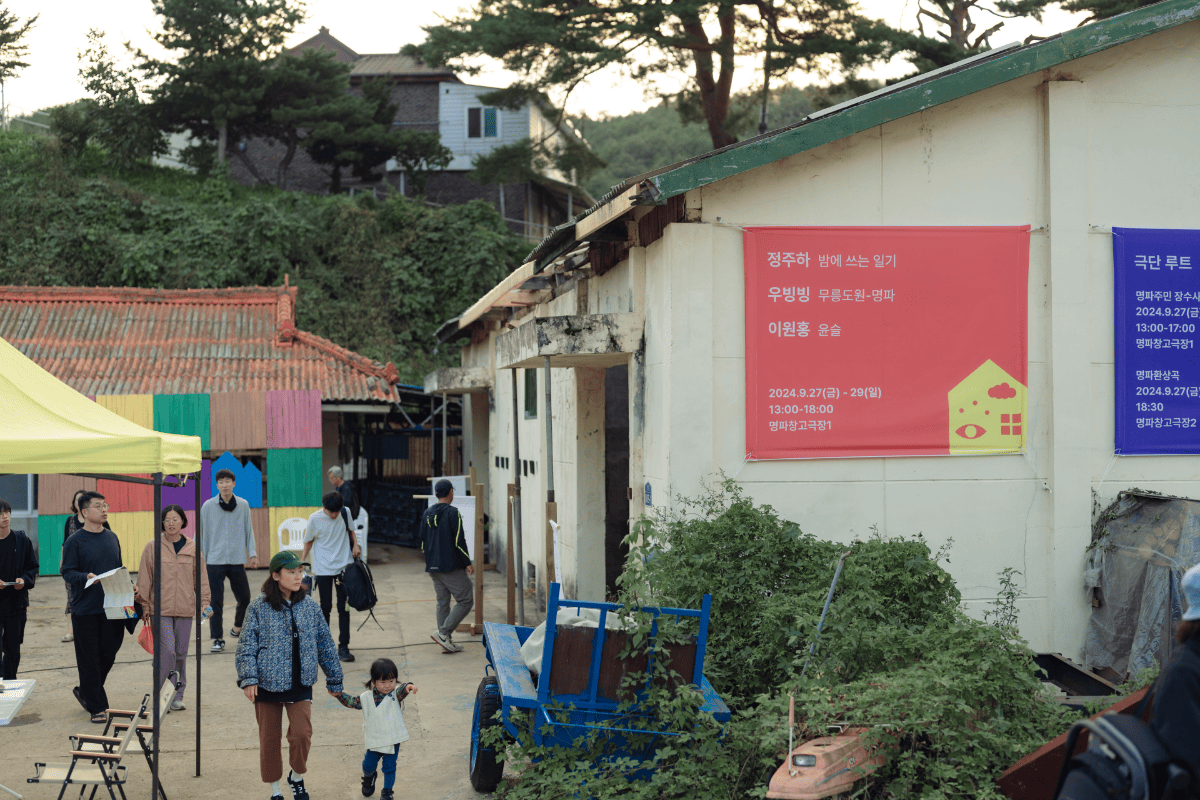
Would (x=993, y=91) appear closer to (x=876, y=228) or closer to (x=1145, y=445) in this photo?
(x=876, y=228)

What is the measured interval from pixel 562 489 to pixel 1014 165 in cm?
635

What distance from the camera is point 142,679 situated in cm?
958

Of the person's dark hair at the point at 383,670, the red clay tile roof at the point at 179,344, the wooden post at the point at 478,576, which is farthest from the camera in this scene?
the red clay tile roof at the point at 179,344

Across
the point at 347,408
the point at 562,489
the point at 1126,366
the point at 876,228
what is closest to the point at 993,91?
the point at 876,228

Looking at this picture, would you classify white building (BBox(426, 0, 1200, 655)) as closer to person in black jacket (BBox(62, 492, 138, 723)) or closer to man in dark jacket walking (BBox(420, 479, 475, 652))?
man in dark jacket walking (BBox(420, 479, 475, 652))

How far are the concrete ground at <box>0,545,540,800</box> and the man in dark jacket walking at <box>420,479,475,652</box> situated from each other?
355 mm

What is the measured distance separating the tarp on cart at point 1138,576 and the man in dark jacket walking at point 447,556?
5.93 meters

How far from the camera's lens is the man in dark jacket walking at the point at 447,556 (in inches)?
408

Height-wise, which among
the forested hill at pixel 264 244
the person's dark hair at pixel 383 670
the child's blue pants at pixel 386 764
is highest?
the forested hill at pixel 264 244

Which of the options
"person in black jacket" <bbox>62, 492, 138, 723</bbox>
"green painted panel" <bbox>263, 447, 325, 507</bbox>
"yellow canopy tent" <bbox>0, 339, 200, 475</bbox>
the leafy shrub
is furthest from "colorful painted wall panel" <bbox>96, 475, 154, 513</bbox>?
the leafy shrub

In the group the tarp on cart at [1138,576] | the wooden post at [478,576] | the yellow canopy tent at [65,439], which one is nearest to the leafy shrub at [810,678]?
the tarp on cart at [1138,576]

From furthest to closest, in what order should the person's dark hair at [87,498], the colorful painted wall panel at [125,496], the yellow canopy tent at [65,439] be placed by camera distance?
the colorful painted wall panel at [125,496], the person's dark hair at [87,498], the yellow canopy tent at [65,439]

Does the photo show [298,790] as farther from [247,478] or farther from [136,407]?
[136,407]

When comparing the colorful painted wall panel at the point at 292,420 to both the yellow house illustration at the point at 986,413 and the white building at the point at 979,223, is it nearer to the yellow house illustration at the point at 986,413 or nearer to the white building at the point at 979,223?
the white building at the point at 979,223
